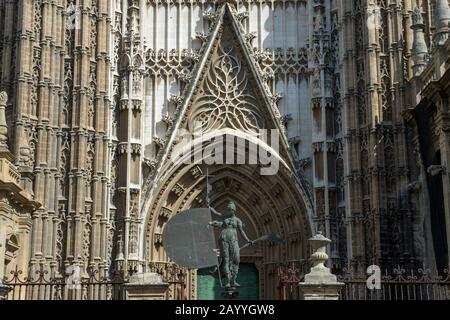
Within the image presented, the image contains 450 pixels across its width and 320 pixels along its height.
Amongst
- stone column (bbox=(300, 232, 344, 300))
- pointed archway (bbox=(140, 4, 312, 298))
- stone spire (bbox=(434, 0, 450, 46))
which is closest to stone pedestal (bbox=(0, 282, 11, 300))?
stone column (bbox=(300, 232, 344, 300))

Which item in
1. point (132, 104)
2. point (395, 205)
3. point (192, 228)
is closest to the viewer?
point (192, 228)

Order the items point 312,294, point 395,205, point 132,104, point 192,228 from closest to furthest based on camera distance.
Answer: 1. point 312,294
2. point 192,228
3. point 395,205
4. point 132,104

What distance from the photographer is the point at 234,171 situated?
2712 cm

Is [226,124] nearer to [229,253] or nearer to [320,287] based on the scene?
[229,253]

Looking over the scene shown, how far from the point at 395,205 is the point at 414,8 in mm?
6252

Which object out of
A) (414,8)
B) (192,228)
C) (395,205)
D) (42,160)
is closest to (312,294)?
(192,228)

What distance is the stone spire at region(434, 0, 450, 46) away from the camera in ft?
69.8

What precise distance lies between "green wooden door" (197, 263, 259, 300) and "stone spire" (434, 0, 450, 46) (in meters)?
10.2

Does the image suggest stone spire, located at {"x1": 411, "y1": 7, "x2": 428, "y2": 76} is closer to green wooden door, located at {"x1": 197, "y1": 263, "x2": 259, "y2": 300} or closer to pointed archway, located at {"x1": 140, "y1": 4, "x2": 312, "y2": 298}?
pointed archway, located at {"x1": 140, "y1": 4, "x2": 312, "y2": 298}

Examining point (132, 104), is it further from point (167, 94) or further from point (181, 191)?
point (181, 191)

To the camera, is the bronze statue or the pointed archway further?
the pointed archway

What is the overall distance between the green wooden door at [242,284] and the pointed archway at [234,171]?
0.33 m

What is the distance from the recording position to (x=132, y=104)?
2620 centimetres

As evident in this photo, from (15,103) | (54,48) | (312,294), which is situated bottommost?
(312,294)
